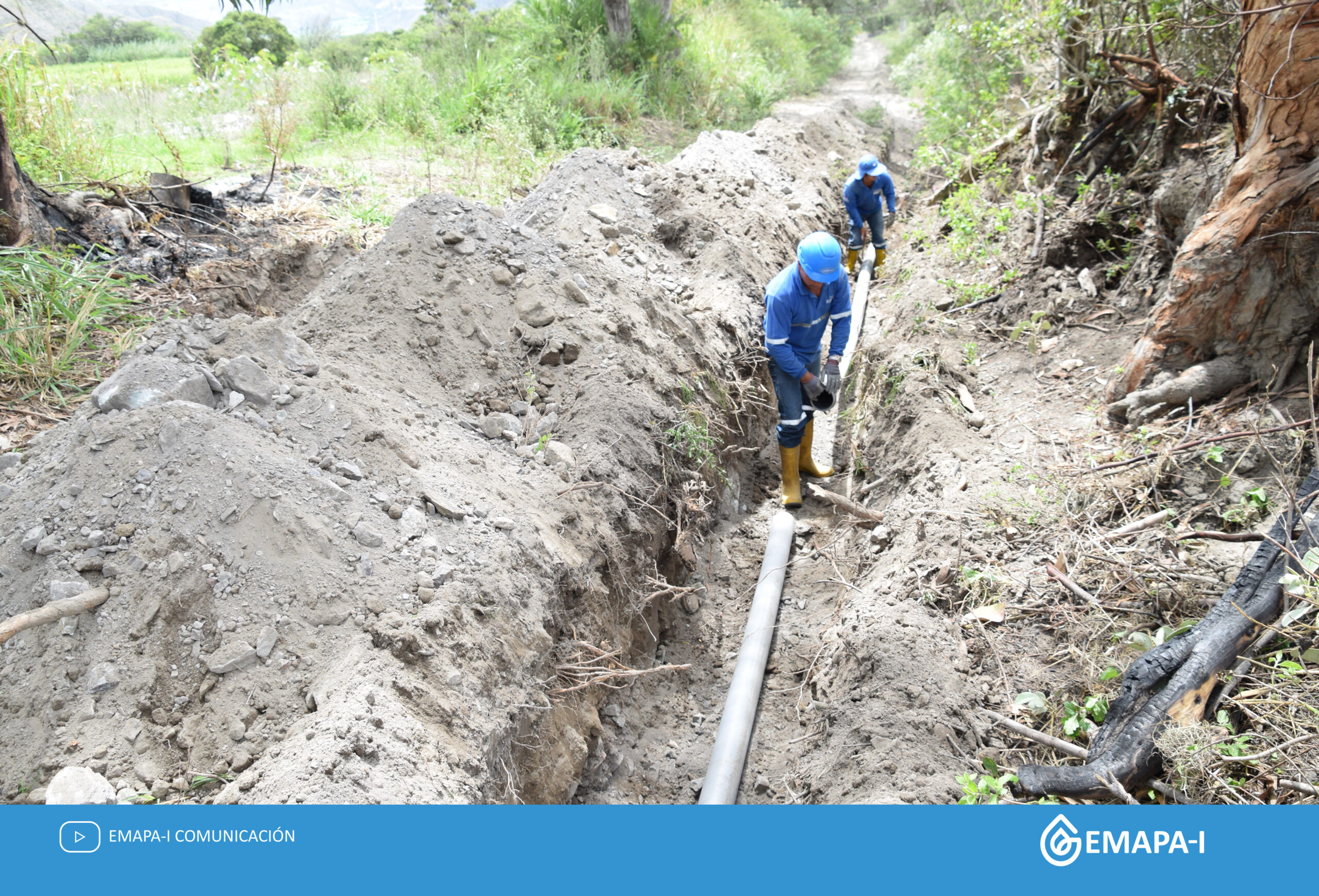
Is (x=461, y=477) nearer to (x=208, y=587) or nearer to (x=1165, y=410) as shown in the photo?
(x=208, y=587)

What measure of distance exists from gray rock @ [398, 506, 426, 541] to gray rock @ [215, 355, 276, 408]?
856 millimetres

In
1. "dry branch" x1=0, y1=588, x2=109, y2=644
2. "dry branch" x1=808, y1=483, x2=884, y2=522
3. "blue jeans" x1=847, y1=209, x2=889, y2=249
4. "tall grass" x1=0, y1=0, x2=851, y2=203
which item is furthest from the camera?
"blue jeans" x1=847, y1=209, x2=889, y2=249

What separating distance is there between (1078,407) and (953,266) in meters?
2.47

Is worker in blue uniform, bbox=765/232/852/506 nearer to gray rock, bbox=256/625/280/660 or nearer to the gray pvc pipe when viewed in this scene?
the gray pvc pipe

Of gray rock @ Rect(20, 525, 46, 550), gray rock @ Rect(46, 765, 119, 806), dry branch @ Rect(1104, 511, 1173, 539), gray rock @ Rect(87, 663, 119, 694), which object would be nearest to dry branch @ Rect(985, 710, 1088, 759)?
dry branch @ Rect(1104, 511, 1173, 539)

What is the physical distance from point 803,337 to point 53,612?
4261mm

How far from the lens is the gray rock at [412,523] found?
3053 mm

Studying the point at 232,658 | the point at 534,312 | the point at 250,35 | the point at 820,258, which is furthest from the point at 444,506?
the point at 250,35

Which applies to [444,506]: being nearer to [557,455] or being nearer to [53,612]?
[557,455]

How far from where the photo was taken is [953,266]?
6.45 meters

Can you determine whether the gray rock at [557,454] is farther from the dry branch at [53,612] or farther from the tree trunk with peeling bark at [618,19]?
the tree trunk with peeling bark at [618,19]

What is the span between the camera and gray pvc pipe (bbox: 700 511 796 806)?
130 inches

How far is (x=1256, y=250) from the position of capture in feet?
11.9
